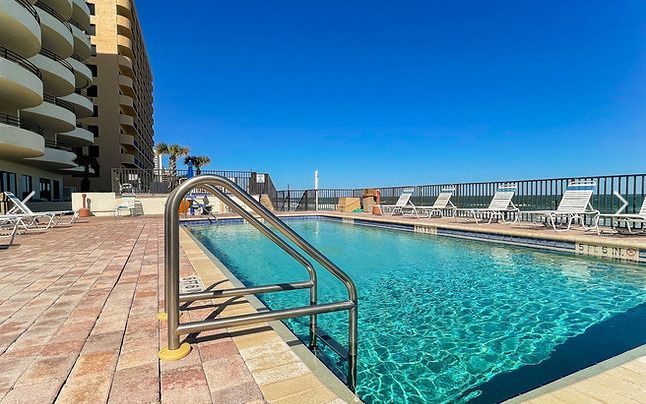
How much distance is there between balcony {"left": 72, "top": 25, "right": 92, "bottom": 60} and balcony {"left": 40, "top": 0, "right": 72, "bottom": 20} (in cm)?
232

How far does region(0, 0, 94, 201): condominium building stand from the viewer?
13156 mm

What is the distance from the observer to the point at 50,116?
18328 mm

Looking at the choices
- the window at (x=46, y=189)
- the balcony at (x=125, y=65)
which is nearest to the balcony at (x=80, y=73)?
the window at (x=46, y=189)

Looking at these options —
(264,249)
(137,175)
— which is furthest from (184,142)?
(264,249)

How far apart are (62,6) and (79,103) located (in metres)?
6.12

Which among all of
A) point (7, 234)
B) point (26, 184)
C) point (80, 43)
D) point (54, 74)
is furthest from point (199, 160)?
point (7, 234)

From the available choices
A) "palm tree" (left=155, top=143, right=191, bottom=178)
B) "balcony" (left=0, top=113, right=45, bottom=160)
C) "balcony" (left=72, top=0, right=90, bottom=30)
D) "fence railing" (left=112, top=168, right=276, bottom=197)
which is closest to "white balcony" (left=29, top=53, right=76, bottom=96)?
"balcony" (left=0, top=113, right=45, bottom=160)

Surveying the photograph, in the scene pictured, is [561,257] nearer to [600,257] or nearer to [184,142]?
[600,257]

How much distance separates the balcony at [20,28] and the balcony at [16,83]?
619 millimetres

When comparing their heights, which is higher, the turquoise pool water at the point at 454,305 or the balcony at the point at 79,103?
the balcony at the point at 79,103

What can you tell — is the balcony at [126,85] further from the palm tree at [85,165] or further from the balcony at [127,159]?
the palm tree at [85,165]

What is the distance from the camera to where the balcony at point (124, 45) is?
32.2 meters

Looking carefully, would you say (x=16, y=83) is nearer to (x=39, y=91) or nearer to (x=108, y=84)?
(x=39, y=91)

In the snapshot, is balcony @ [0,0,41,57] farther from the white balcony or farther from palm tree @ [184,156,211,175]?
palm tree @ [184,156,211,175]
